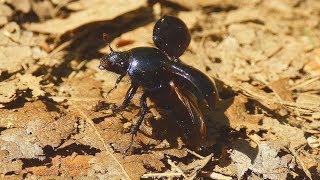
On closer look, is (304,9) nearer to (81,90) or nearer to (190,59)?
(190,59)

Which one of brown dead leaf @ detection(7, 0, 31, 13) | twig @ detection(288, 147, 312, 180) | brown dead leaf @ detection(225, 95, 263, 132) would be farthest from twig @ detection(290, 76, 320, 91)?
brown dead leaf @ detection(7, 0, 31, 13)

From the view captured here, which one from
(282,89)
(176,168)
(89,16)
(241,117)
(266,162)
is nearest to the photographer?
(176,168)

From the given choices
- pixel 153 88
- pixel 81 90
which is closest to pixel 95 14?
pixel 81 90

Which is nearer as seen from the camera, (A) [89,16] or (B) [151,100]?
(B) [151,100]

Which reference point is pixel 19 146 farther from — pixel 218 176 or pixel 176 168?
pixel 218 176

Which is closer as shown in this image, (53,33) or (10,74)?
(10,74)

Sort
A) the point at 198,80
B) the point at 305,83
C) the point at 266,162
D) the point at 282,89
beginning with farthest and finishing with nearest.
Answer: the point at 305,83
the point at 282,89
the point at 266,162
the point at 198,80

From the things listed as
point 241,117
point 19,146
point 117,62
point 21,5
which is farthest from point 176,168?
point 21,5
